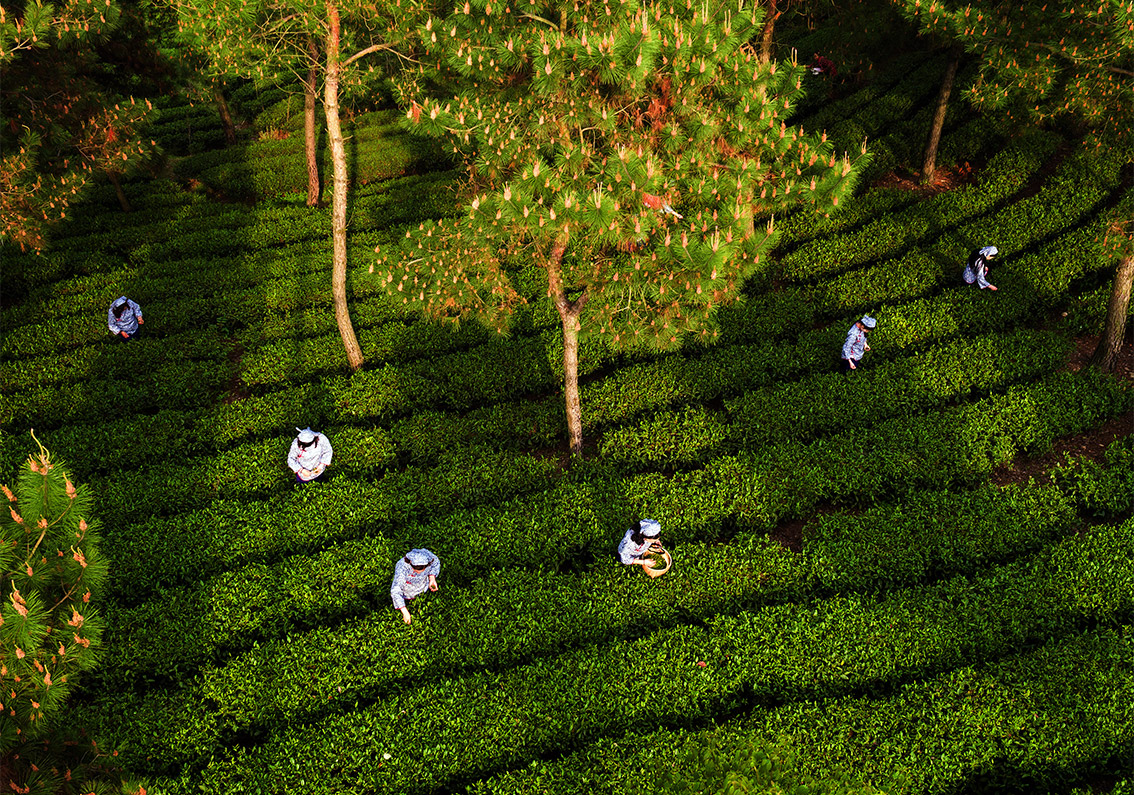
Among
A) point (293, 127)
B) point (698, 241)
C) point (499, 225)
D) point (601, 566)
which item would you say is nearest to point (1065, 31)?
point (698, 241)

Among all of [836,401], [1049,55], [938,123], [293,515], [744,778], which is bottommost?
[293,515]

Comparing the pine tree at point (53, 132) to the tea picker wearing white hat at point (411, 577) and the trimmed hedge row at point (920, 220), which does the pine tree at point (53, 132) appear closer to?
the tea picker wearing white hat at point (411, 577)

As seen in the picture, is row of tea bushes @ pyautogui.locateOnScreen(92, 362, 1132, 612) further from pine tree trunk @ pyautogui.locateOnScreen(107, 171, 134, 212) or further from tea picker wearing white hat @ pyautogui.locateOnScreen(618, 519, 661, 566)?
pine tree trunk @ pyautogui.locateOnScreen(107, 171, 134, 212)

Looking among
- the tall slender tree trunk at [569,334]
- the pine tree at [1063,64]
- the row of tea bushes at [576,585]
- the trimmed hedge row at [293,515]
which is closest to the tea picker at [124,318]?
the trimmed hedge row at [293,515]

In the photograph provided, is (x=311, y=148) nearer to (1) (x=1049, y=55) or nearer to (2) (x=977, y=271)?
(2) (x=977, y=271)

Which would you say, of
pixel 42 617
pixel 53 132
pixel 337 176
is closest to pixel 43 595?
pixel 42 617

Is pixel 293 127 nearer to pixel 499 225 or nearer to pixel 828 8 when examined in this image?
pixel 828 8
